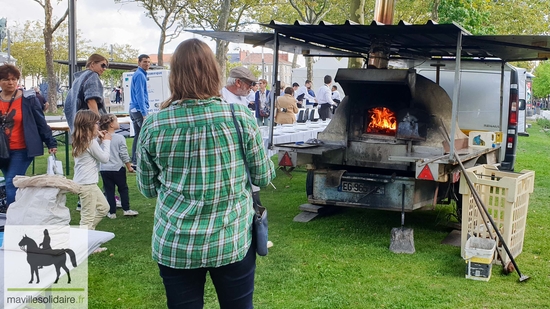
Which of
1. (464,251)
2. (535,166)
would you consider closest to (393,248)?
(464,251)

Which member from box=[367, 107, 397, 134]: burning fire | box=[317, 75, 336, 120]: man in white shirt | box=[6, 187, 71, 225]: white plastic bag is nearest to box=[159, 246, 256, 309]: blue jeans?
box=[6, 187, 71, 225]: white plastic bag

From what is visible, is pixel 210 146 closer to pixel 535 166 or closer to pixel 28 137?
pixel 28 137

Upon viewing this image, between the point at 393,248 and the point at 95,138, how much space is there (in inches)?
134

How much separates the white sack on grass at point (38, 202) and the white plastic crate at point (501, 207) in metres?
3.84

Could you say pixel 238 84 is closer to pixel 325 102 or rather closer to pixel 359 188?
pixel 359 188

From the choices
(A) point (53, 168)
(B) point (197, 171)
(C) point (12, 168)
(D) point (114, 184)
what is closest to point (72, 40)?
(D) point (114, 184)

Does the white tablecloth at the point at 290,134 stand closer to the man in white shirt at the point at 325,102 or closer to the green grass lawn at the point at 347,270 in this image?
the green grass lawn at the point at 347,270

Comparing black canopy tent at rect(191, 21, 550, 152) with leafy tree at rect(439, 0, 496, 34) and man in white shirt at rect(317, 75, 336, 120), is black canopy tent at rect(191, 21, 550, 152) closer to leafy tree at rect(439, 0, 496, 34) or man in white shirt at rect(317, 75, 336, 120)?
man in white shirt at rect(317, 75, 336, 120)

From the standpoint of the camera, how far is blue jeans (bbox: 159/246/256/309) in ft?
9.47

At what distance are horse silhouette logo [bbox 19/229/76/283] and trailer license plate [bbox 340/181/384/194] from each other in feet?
11.9

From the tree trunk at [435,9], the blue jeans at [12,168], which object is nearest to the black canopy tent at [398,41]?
the blue jeans at [12,168]

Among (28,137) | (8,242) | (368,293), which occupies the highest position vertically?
(28,137)

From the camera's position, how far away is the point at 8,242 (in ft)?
14.0

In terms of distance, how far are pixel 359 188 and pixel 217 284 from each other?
164 inches
